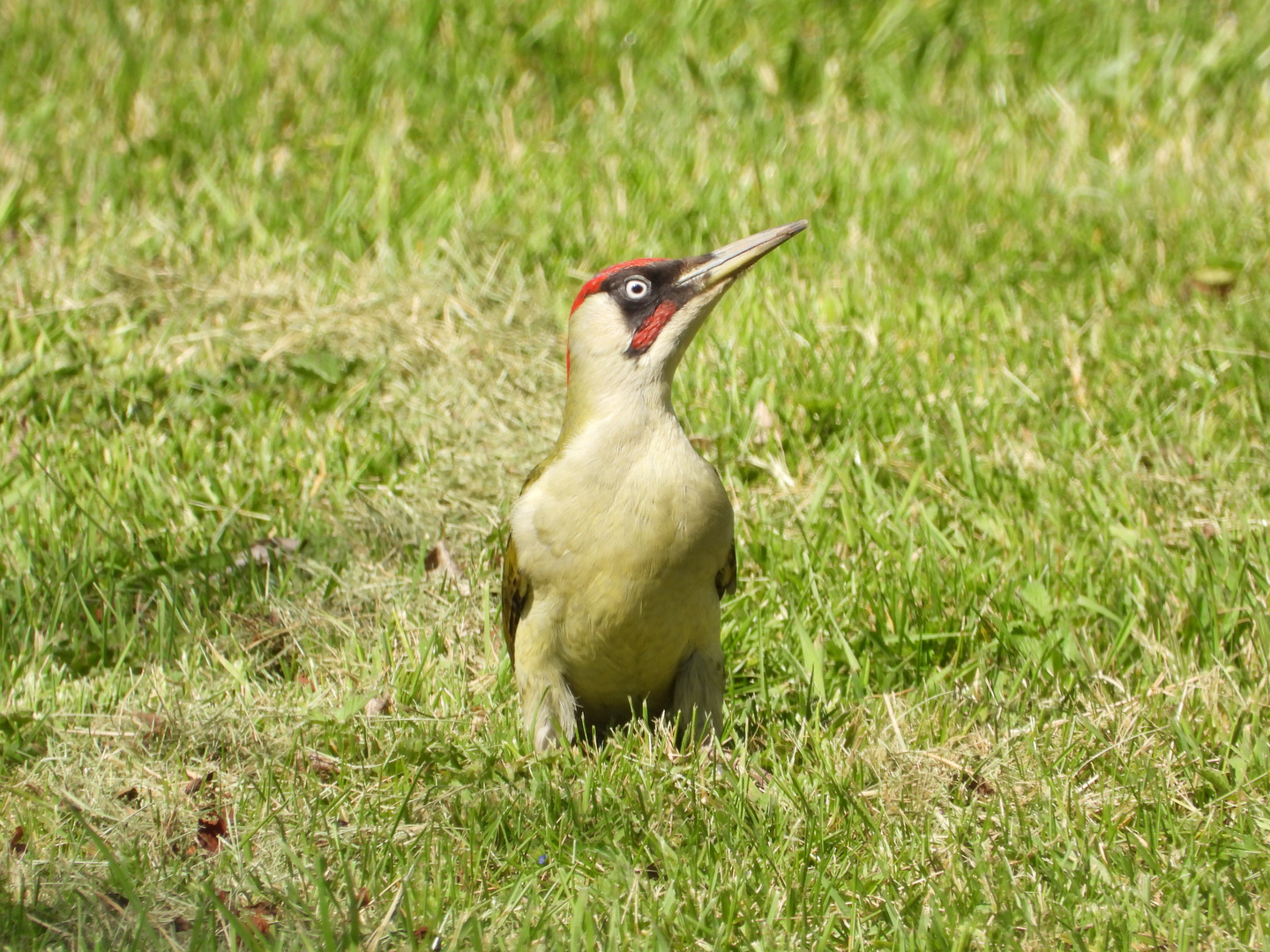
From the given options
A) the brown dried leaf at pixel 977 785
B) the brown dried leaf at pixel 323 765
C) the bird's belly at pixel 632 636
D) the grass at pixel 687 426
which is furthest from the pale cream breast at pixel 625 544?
the brown dried leaf at pixel 977 785

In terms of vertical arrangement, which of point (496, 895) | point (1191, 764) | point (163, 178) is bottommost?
point (1191, 764)

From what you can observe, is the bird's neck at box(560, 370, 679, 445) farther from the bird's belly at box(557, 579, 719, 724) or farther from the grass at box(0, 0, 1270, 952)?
the grass at box(0, 0, 1270, 952)

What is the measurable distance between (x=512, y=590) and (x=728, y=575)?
1.84 feet

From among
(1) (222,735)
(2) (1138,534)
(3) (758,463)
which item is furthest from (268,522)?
(2) (1138,534)

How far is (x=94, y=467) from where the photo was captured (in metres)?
4.70

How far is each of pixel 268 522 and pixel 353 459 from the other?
45 centimetres

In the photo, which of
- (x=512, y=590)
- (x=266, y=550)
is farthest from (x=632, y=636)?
(x=266, y=550)

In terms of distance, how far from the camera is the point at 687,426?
4984mm

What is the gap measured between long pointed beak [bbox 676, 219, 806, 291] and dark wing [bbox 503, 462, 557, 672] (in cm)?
59

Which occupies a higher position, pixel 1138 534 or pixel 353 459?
pixel 353 459

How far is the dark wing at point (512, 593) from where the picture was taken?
353cm

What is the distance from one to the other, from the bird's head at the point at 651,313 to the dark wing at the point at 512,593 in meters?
0.47

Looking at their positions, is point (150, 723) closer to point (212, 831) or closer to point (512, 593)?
point (212, 831)

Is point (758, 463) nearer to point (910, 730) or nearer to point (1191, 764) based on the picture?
point (910, 730)
